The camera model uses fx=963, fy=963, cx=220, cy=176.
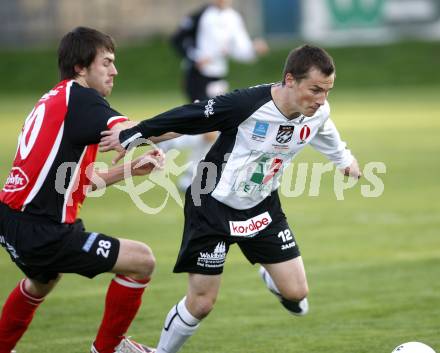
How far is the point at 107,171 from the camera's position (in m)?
5.63

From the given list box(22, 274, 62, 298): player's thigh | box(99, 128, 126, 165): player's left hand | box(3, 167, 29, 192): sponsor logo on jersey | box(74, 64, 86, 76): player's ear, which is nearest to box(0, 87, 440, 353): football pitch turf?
box(22, 274, 62, 298): player's thigh

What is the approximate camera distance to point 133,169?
5.42 meters

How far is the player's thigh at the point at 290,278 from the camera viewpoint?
228 inches

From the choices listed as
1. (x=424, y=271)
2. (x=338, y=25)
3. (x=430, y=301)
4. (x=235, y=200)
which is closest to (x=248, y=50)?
(x=424, y=271)

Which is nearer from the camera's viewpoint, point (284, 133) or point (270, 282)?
point (284, 133)

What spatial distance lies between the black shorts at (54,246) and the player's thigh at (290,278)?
1.08 metres

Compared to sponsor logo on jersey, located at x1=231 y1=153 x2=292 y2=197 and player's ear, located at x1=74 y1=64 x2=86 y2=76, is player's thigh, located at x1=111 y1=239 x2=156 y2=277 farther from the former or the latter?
player's ear, located at x1=74 y1=64 x2=86 y2=76

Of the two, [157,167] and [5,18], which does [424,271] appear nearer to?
[157,167]

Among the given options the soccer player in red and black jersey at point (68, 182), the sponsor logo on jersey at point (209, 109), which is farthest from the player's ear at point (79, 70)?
the sponsor logo on jersey at point (209, 109)

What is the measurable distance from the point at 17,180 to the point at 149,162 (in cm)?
72

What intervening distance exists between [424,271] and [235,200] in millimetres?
2848
